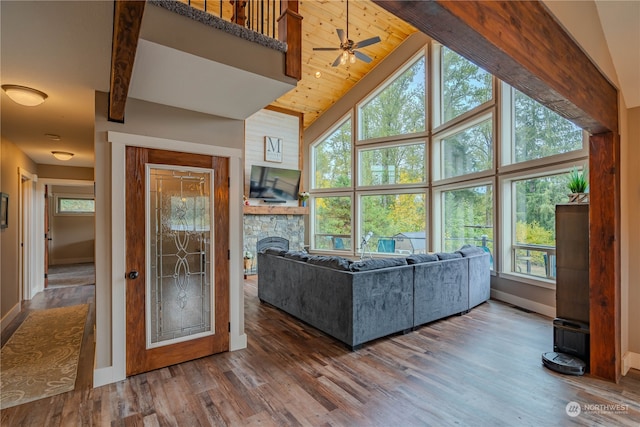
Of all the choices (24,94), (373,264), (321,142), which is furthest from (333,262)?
(321,142)

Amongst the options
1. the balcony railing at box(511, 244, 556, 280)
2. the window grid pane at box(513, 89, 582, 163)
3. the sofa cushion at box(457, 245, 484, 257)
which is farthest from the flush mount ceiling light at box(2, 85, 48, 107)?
the balcony railing at box(511, 244, 556, 280)

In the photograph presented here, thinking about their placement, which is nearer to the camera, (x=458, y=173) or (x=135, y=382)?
(x=135, y=382)

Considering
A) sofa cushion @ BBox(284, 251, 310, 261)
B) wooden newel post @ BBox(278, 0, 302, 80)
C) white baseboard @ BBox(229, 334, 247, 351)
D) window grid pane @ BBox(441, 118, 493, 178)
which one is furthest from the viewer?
window grid pane @ BBox(441, 118, 493, 178)

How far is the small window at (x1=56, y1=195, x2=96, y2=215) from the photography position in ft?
30.7

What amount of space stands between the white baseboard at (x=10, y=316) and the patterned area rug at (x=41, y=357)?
174 millimetres

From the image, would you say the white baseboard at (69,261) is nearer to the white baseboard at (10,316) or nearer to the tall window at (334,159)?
the white baseboard at (10,316)

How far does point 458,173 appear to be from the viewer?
20.0 feet

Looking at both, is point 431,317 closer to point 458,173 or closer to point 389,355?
point 389,355

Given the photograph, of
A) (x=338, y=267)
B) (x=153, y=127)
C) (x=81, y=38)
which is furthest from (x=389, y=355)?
(x=81, y=38)

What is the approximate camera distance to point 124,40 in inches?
61.9

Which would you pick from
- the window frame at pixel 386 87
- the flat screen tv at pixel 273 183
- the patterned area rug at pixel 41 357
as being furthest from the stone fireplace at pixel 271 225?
the patterned area rug at pixel 41 357

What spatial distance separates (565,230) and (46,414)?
188 inches

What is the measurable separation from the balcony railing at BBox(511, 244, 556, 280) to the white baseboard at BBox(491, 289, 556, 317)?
1.37 ft

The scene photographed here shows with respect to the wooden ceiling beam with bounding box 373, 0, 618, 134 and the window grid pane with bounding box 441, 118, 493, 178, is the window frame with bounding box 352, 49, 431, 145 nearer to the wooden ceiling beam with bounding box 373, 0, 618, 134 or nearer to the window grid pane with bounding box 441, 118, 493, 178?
the window grid pane with bounding box 441, 118, 493, 178
